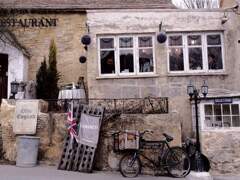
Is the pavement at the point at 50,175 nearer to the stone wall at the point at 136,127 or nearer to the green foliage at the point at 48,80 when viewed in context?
the stone wall at the point at 136,127

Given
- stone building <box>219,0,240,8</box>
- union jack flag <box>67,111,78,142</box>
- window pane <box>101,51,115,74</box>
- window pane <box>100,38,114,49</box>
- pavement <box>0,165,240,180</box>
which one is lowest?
pavement <box>0,165,240,180</box>

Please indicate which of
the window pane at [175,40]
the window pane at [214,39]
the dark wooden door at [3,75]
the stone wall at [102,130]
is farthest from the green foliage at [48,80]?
the window pane at [214,39]

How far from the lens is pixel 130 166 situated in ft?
35.5

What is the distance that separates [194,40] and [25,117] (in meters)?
7.90

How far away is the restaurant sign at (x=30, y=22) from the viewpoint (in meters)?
17.6

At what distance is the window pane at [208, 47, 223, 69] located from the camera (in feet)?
50.4

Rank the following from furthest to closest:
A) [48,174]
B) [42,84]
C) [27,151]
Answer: [42,84]
[27,151]
[48,174]

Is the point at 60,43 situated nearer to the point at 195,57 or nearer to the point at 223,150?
the point at 195,57

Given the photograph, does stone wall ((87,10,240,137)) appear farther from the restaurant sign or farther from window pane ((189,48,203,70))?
the restaurant sign

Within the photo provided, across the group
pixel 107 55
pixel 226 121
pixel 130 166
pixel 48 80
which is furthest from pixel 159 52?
pixel 130 166

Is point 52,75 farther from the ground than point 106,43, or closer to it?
closer to it

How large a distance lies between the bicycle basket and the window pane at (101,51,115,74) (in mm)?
4396

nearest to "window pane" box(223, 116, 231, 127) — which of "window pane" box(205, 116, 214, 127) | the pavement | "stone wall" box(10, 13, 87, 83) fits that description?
"window pane" box(205, 116, 214, 127)

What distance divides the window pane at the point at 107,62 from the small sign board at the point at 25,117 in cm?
392
